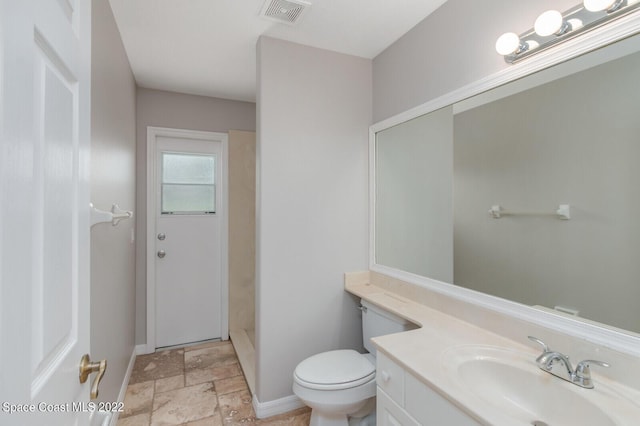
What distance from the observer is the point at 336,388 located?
157 centimetres

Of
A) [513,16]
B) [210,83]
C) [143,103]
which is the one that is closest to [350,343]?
[513,16]

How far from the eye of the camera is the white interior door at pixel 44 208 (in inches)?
17.2

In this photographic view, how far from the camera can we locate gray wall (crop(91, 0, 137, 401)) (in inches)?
57.6

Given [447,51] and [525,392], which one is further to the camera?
[447,51]

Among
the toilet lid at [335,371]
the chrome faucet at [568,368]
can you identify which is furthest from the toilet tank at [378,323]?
the chrome faucet at [568,368]

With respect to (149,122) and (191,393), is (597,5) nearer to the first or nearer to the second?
(191,393)

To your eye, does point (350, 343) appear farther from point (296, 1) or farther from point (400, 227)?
point (296, 1)

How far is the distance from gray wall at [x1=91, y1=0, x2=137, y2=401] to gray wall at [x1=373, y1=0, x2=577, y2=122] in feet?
5.52

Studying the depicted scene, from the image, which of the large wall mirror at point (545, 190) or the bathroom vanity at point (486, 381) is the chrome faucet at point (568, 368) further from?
the large wall mirror at point (545, 190)

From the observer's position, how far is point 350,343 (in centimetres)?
225

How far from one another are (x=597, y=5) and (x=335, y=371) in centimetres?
190

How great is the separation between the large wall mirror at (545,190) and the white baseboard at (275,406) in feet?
3.85

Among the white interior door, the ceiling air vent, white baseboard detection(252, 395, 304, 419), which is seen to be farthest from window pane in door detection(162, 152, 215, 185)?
the white interior door

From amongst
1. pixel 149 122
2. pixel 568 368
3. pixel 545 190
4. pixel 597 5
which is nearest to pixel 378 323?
pixel 568 368
